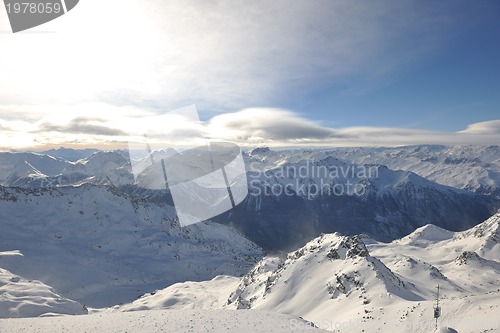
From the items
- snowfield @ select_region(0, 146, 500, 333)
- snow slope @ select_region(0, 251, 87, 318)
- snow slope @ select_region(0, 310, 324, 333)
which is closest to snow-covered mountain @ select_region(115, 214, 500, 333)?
Answer: snowfield @ select_region(0, 146, 500, 333)

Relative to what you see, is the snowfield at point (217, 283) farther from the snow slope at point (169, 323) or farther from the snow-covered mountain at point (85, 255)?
the snow-covered mountain at point (85, 255)

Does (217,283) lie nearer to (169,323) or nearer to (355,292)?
(355,292)

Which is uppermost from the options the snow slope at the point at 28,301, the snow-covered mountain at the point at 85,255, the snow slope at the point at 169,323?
the snow slope at the point at 169,323

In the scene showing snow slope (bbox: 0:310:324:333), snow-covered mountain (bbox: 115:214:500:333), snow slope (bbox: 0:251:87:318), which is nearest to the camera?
snow slope (bbox: 0:310:324:333)

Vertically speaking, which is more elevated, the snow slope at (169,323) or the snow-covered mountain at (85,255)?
the snow slope at (169,323)

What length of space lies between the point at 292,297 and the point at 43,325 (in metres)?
39.6

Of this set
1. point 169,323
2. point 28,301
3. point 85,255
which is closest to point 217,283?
point 28,301

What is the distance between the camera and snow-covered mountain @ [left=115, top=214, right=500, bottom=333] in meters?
34.7

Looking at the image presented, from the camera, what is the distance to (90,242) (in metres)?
179

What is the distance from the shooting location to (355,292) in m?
50.6

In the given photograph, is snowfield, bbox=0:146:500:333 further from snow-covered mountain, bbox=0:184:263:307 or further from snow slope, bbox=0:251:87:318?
snow-covered mountain, bbox=0:184:263:307

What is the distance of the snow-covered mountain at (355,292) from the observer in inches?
1366

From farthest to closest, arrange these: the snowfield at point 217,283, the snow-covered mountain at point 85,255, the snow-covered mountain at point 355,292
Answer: the snow-covered mountain at point 85,255 → the snow-covered mountain at point 355,292 → the snowfield at point 217,283

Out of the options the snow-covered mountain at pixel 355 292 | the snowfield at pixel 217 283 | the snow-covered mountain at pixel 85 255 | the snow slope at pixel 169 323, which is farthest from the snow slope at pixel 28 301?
the snow-covered mountain at pixel 85 255
